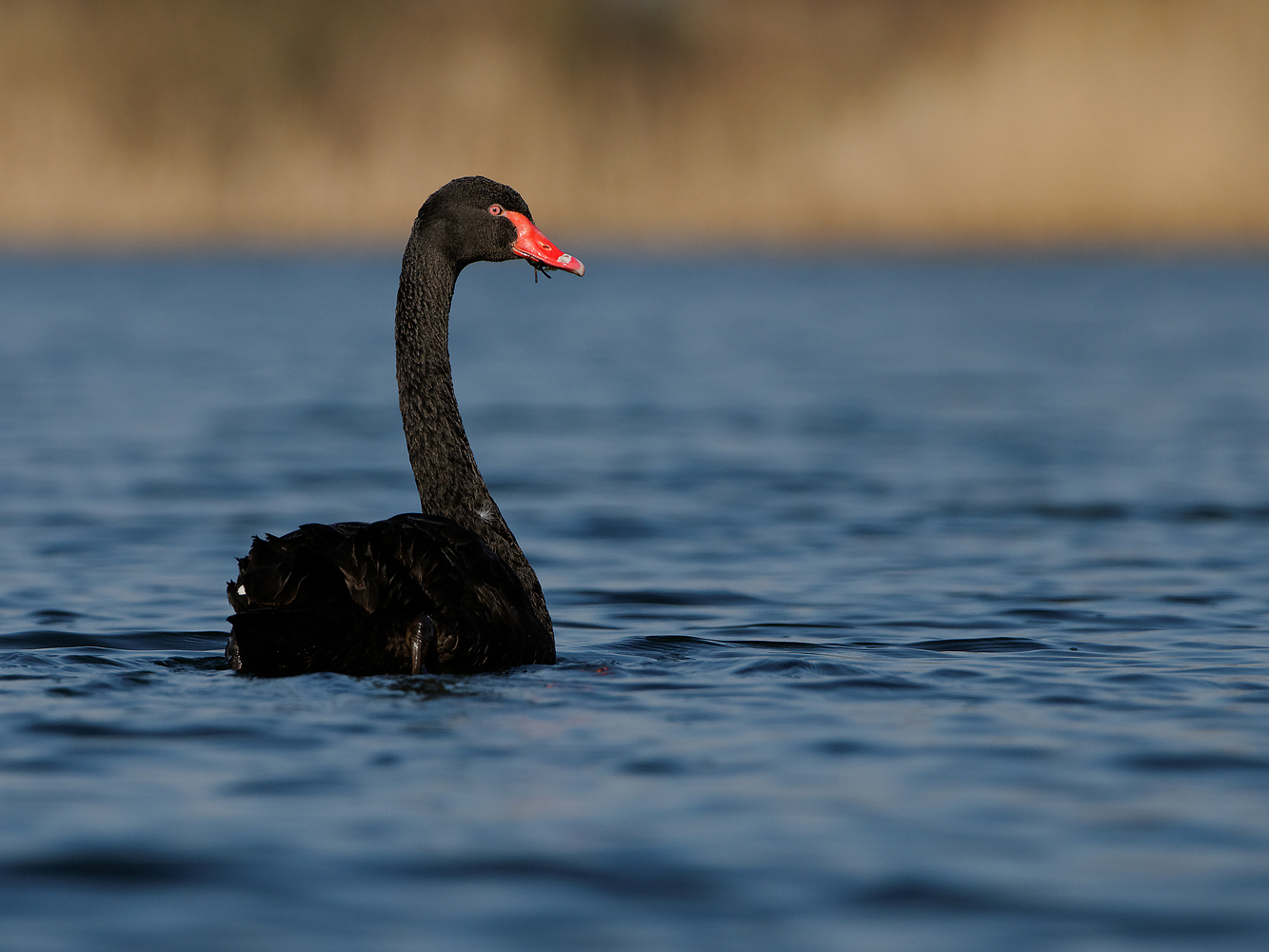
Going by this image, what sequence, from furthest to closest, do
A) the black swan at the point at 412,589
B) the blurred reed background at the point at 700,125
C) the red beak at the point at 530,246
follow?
1. the blurred reed background at the point at 700,125
2. the red beak at the point at 530,246
3. the black swan at the point at 412,589

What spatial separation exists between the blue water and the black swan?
14 centimetres

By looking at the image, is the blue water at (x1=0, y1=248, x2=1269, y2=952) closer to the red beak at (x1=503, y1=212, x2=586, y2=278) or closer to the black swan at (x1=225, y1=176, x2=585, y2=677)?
the black swan at (x1=225, y1=176, x2=585, y2=677)

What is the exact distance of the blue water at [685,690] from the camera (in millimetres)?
4230

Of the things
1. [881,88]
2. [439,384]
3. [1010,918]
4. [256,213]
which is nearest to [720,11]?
[881,88]

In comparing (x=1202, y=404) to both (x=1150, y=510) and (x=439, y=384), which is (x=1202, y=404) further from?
(x=439, y=384)

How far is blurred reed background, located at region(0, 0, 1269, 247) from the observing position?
42.2 meters

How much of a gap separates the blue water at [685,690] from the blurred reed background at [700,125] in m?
22.9

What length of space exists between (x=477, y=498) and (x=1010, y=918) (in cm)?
372

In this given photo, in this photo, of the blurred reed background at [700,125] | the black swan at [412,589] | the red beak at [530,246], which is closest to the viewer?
the black swan at [412,589]

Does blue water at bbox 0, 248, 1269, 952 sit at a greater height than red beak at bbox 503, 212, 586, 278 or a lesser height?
lesser

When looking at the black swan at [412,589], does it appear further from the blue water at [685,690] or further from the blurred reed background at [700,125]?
the blurred reed background at [700,125]

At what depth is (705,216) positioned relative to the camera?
44.9 meters

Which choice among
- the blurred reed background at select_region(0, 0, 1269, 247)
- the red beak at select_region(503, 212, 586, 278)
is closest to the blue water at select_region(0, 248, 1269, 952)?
the red beak at select_region(503, 212, 586, 278)

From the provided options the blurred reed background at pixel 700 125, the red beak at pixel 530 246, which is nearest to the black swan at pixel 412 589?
the red beak at pixel 530 246
